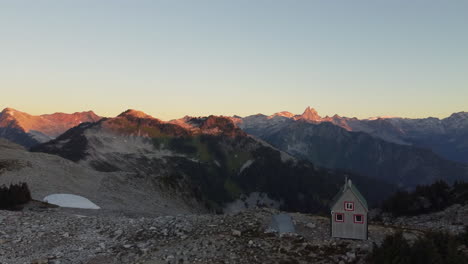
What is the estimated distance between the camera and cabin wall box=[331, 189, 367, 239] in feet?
85.5

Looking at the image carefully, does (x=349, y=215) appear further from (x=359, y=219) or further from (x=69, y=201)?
(x=69, y=201)

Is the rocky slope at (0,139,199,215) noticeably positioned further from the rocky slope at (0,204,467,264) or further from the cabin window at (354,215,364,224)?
the cabin window at (354,215,364,224)

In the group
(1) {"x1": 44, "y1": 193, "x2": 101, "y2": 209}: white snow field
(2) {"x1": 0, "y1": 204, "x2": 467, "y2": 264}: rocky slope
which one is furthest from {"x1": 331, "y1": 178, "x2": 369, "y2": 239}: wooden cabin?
(1) {"x1": 44, "y1": 193, "x2": 101, "y2": 209}: white snow field

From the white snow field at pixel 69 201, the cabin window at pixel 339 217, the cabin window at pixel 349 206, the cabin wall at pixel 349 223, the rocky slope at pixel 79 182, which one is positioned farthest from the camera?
the rocky slope at pixel 79 182

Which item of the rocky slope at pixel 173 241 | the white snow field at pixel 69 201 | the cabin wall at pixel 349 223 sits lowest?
the white snow field at pixel 69 201

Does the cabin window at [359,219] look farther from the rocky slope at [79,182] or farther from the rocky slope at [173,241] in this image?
the rocky slope at [79,182]

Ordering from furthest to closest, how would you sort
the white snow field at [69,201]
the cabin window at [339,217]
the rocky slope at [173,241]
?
the white snow field at [69,201] → the cabin window at [339,217] → the rocky slope at [173,241]

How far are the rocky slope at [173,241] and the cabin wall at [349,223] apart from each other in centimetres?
63

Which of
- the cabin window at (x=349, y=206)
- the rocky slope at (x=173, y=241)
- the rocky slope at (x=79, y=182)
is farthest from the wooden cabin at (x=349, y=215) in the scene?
the rocky slope at (x=79, y=182)

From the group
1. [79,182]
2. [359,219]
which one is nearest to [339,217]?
[359,219]

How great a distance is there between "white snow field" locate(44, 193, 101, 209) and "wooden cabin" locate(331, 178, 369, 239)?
41.0 m

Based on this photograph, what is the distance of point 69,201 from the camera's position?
183 feet

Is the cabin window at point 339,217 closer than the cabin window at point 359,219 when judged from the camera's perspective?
No

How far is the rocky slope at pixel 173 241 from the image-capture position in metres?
22.9
